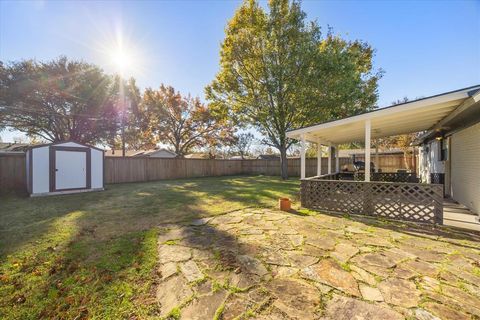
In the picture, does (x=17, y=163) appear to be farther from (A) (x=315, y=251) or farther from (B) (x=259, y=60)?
(B) (x=259, y=60)

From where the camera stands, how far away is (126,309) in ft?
6.31

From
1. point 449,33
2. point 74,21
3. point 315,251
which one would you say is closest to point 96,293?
point 315,251

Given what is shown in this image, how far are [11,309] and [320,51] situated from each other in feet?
46.1

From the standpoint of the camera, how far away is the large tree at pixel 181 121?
2102 cm

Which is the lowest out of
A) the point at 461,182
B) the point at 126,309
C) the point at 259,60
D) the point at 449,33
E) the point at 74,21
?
the point at 126,309

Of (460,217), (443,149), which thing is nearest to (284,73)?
(443,149)

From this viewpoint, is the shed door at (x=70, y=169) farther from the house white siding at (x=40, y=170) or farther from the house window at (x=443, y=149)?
the house window at (x=443, y=149)

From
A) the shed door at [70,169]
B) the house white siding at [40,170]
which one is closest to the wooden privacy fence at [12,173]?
the house white siding at [40,170]

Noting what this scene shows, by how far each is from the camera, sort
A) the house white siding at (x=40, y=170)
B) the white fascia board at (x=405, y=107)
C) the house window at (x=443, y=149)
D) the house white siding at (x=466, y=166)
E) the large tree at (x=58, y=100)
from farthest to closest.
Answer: the large tree at (x=58, y=100), the house white siding at (x=40, y=170), the house window at (x=443, y=149), the house white siding at (x=466, y=166), the white fascia board at (x=405, y=107)

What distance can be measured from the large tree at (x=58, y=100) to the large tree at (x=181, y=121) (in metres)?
4.01

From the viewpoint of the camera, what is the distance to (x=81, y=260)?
113 inches

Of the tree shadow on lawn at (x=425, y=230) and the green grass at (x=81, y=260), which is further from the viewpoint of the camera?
the tree shadow on lawn at (x=425, y=230)

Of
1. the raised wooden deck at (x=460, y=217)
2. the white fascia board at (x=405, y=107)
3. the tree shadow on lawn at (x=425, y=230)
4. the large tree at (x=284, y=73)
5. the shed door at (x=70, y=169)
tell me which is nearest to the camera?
the tree shadow on lawn at (x=425, y=230)

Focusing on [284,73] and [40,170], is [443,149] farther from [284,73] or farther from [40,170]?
[40,170]
